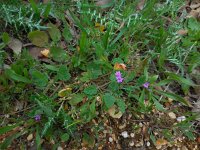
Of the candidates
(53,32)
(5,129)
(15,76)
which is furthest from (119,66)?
(5,129)

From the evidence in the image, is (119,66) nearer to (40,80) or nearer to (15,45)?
(40,80)

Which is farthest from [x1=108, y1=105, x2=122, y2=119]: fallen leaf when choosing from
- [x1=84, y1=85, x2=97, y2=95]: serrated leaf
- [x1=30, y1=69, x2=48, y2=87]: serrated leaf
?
[x1=30, y1=69, x2=48, y2=87]: serrated leaf

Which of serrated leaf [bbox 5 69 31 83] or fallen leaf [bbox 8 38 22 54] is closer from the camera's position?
serrated leaf [bbox 5 69 31 83]

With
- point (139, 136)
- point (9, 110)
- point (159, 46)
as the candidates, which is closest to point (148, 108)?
point (139, 136)

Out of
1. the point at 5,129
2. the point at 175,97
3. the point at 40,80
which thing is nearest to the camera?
the point at 5,129

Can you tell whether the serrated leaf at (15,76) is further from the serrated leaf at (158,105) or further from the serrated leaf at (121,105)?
the serrated leaf at (158,105)

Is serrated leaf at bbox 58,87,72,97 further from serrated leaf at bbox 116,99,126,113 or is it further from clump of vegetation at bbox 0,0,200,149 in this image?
serrated leaf at bbox 116,99,126,113

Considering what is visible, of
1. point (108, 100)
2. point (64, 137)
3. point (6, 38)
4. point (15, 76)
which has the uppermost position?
point (6, 38)
